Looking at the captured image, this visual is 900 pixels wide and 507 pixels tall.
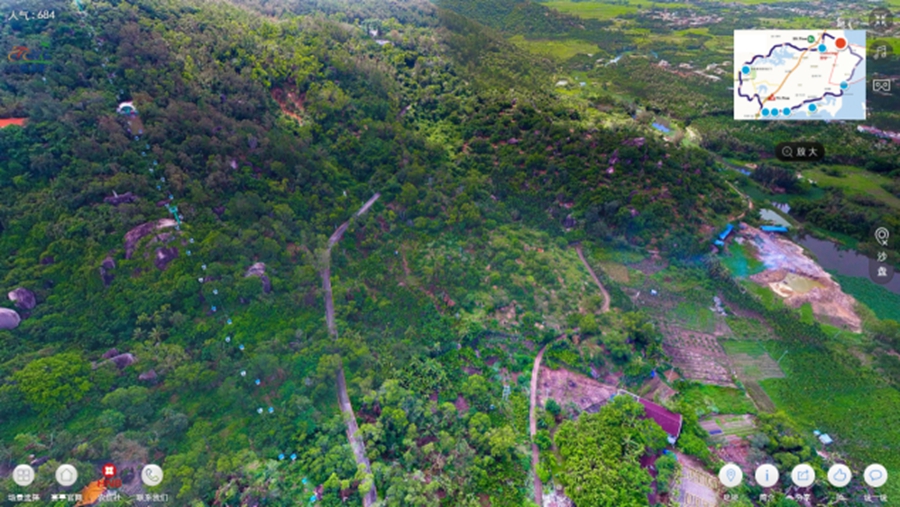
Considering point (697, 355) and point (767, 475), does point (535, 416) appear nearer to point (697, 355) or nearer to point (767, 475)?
point (767, 475)

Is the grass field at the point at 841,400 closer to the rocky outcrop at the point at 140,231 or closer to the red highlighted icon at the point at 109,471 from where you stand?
the red highlighted icon at the point at 109,471

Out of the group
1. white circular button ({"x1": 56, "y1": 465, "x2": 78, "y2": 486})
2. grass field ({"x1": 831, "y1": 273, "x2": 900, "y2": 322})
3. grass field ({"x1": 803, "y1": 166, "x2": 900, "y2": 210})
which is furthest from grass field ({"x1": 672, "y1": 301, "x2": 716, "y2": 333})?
white circular button ({"x1": 56, "y1": 465, "x2": 78, "y2": 486})

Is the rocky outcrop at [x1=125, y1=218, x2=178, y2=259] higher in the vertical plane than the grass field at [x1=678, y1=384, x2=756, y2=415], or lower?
higher

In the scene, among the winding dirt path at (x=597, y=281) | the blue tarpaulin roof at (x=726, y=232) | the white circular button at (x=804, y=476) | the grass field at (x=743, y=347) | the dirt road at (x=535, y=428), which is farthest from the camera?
the blue tarpaulin roof at (x=726, y=232)

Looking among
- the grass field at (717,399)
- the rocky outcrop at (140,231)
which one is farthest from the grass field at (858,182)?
the rocky outcrop at (140,231)

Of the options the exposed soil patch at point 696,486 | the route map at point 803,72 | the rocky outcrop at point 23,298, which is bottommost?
the exposed soil patch at point 696,486

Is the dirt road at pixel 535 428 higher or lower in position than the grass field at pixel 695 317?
lower

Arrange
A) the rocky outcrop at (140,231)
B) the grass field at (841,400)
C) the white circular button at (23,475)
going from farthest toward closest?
1. the rocky outcrop at (140,231)
2. the grass field at (841,400)
3. the white circular button at (23,475)

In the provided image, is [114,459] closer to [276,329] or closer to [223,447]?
[223,447]

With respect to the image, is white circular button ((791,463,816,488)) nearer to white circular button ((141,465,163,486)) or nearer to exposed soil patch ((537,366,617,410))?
exposed soil patch ((537,366,617,410))
